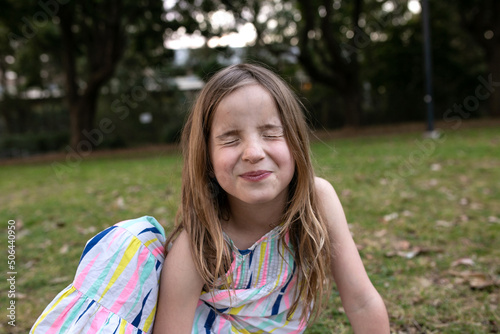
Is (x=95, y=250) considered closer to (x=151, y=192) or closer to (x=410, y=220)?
(x=410, y=220)

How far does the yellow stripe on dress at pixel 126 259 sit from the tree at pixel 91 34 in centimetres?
1134

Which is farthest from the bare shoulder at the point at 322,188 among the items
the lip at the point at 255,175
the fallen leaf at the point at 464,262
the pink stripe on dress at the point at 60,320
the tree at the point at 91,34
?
the tree at the point at 91,34

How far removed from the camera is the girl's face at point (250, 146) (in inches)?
53.9

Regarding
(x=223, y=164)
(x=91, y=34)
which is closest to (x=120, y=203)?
(x=223, y=164)

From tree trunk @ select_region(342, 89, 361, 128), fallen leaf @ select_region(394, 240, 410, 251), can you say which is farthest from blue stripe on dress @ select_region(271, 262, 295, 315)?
tree trunk @ select_region(342, 89, 361, 128)

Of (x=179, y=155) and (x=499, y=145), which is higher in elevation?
(x=179, y=155)

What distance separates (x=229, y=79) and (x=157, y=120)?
19.7 metres

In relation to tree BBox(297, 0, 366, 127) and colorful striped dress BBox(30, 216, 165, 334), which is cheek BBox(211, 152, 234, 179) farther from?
tree BBox(297, 0, 366, 127)

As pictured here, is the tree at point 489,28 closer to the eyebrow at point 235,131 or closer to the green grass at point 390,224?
the green grass at point 390,224

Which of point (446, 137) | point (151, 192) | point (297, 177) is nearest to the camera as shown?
point (297, 177)

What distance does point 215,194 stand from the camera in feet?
5.15

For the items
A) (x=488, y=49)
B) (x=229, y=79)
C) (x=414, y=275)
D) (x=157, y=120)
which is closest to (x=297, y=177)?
(x=229, y=79)

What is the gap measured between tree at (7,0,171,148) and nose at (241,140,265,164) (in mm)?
11393

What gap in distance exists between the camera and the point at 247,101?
4.56 feet
